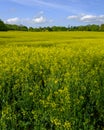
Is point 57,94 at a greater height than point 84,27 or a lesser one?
greater

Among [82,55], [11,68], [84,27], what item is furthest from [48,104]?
[84,27]

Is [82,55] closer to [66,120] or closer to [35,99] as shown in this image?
[35,99]

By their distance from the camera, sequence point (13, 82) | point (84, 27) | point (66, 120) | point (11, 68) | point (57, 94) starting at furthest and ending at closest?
point (84, 27)
point (11, 68)
point (13, 82)
point (57, 94)
point (66, 120)

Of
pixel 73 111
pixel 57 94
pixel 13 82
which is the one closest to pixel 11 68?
pixel 13 82

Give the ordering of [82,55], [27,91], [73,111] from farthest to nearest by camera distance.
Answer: [82,55], [27,91], [73,111]

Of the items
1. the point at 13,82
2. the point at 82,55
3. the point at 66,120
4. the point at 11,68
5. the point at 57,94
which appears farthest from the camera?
the point at 82,55

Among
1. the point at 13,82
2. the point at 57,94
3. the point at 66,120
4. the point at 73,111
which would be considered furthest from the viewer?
the point at 13,82

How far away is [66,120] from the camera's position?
22.6ft

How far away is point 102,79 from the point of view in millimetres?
10219

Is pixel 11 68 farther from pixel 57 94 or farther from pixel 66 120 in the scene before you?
pixel 66 120

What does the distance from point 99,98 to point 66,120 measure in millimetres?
1749

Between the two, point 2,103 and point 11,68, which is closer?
point 2,103

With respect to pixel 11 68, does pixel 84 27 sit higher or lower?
lower

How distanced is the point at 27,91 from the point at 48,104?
1.23 m
